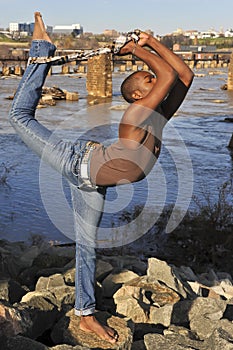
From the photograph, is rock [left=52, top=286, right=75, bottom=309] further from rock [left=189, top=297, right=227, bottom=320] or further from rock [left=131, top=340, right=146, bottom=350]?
rock [left=189, top=297, right=227, bottom=320]

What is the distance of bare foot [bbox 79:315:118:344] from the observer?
334 cm

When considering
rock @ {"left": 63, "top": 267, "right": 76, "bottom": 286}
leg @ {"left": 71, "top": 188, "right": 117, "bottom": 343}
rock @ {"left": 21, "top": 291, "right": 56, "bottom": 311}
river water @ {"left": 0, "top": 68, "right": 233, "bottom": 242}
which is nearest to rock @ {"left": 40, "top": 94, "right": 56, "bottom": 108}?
river water @ {"left": 0, "top": 68, "right": 233, "bottom": 242}

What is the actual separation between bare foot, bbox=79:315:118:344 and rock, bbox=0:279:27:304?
0.63m

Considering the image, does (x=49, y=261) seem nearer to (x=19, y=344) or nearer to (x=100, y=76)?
(x=19, y=344)

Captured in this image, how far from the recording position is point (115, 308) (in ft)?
13.1

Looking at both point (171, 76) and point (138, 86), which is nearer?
point (171, 76)

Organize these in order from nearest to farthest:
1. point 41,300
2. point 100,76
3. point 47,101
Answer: point 41,300 < point 47,101 < point 100,76

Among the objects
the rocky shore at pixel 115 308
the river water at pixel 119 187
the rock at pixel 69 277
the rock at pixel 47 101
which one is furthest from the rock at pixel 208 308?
the rock at pixel 47 101

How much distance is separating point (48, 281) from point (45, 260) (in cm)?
78

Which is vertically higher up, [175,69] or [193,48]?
[193,48]

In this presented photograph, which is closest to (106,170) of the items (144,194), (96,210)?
(96,210)

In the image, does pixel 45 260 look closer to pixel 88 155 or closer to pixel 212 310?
pixel 212 310

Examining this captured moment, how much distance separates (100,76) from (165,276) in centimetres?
1921

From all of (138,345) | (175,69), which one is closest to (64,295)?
(138,345)
